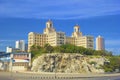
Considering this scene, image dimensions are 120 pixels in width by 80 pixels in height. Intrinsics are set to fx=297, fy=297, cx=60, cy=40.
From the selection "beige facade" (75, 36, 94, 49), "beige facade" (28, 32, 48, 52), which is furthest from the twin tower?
"beige facade" (28, 32, 48, 52)

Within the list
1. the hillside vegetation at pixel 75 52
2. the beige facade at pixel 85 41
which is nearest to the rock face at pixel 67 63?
the hillside vegetation at pixel 75 52

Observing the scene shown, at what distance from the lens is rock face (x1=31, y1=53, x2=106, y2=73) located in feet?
371

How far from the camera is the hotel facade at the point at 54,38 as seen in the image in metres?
167

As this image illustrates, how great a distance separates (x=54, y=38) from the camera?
166250 millimetres

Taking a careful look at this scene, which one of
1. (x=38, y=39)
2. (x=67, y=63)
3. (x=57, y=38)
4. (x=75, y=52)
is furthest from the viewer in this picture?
(x=38, y=39)

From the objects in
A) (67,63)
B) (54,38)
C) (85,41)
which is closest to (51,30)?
(54,38)

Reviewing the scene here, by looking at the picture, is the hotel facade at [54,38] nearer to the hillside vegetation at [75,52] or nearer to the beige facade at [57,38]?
the beige facade at [57,38]

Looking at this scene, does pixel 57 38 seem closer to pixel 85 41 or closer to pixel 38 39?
pixel 38 39

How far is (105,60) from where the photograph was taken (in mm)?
124375

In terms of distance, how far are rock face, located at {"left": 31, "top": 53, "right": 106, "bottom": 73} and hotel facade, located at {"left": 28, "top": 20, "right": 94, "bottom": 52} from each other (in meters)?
46.1

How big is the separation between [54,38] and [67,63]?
48.9 m

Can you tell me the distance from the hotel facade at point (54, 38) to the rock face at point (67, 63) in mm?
46110

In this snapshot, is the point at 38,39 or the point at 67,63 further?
the point at 38,39

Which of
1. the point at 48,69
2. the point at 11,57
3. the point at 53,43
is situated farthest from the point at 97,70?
the point at 53,43
